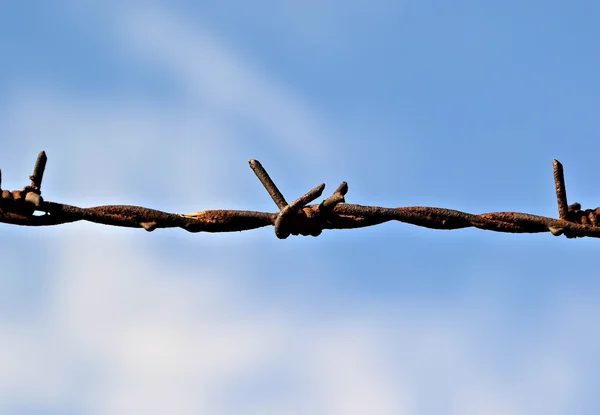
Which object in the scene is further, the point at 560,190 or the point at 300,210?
the point at 560,190

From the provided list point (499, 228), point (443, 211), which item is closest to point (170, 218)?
point (443, 211)

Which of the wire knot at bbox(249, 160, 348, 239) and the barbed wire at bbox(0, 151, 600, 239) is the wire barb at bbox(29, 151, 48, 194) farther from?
the wire knot at bbox(249, 160, 348, 239)

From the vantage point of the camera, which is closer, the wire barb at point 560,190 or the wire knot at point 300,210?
the wire knot at point 300,210

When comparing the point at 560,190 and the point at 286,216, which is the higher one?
the point at 560,190

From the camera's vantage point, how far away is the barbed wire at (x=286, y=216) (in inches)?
157

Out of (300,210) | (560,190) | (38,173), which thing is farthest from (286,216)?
(560,190)

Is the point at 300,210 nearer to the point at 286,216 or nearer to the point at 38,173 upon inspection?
the point at 286,216

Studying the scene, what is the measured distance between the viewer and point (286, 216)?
398 centimetres

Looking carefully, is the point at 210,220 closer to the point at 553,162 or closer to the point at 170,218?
the point at 170,218

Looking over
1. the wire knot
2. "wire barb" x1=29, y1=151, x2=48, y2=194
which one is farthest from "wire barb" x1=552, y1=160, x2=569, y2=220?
"wire barb" x1=29, y1=151, x2=48, y2=194

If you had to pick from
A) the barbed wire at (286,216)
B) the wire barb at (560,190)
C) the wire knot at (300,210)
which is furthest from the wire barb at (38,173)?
the wire barb at (560,190)

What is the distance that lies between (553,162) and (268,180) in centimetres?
124

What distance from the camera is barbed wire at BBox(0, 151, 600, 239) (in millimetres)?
4000

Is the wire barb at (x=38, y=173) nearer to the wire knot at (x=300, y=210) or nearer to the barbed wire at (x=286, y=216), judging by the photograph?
the barbed wire at (x=286, y=216)
